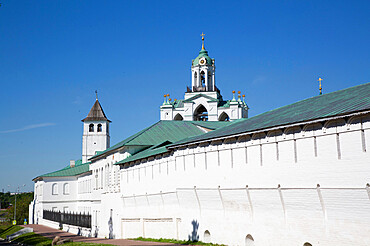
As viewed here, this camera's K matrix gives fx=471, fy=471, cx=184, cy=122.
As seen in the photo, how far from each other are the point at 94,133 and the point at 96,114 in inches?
132

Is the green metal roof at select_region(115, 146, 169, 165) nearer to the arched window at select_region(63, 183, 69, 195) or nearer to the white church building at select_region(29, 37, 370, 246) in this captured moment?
the white church building at select_region(29, 37, 370, 246)

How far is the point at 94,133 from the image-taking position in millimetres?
81250

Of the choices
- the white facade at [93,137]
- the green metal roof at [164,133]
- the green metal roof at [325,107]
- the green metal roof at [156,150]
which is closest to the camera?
the green metal roof at [325,107]

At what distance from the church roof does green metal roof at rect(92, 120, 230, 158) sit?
45370 millimetres

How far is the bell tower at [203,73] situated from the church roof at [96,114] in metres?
23.5

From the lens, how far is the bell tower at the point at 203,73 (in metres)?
62.4

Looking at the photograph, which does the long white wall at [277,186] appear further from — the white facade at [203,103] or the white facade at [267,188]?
the white facade at [203,103]

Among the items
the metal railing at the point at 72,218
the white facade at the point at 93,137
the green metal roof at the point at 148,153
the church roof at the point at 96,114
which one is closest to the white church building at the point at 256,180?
the green metal roof at the point at 148,153

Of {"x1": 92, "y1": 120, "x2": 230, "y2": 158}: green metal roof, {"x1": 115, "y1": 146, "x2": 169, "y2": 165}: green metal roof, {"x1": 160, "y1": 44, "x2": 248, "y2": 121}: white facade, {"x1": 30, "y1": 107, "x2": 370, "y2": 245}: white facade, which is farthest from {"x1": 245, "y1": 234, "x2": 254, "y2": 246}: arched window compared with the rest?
{"x1": 160, "y1": 44, "x2": 248, "y2": 121}: white facade

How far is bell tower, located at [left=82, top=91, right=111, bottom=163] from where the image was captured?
3184 inches

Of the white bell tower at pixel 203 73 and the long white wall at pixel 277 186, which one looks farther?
the white bell tower at pixel 203 73

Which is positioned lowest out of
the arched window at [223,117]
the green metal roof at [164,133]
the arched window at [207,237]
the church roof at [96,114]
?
the arched window at [207,237]

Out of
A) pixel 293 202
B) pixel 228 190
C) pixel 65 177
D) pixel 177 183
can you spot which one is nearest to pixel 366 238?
pixel 293 202

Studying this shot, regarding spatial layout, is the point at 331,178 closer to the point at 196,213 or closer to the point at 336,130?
the point at 336,130
